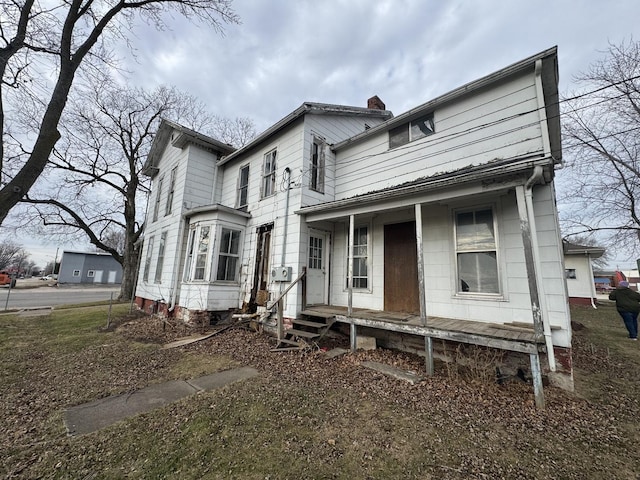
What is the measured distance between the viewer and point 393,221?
675cm

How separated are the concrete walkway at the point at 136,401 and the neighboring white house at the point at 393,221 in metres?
2.73

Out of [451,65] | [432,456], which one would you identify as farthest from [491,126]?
[432,456]

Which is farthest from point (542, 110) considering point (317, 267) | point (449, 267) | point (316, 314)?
point (316, 314)

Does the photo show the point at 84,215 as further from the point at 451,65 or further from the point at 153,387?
the point at 451,65

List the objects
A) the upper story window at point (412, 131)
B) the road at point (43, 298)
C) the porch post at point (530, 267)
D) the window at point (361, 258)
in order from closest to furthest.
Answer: the porch post at point (530, 267)
the upper story window at point (412, 131)
the window at point (361, 258)
the road at point (43, 298)

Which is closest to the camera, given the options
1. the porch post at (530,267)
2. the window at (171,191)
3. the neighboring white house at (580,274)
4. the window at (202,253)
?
the porch post at (530,267)

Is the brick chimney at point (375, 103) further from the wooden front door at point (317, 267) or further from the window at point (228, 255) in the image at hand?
the window at point (228, 255)

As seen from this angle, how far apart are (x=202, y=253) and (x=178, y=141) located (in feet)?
15.7

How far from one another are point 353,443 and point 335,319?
11.2 ft

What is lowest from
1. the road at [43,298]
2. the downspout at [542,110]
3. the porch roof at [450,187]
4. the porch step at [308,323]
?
the road at [43,298]

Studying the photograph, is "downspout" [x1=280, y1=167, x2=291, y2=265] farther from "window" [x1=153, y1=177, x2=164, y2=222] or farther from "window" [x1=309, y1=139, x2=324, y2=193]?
"window" [x1=153, y1=177, x2=164, y2=222]

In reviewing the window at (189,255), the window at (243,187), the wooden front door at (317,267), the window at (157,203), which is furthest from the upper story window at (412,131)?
the window at (157,203)

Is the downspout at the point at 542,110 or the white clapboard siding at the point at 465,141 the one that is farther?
the white clapboard siding at the point at 465,141

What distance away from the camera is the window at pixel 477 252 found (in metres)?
5.04
